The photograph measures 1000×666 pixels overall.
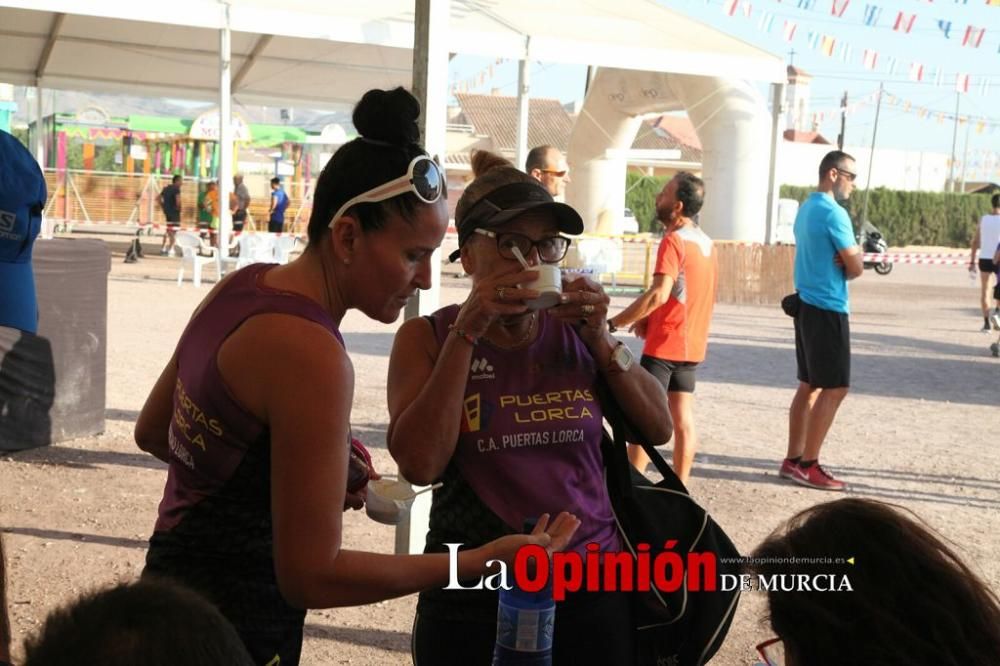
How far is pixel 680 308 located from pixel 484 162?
11.5ft

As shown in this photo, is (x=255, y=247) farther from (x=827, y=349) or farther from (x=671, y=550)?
(x=671, y=550)

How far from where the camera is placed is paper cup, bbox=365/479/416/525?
7.81ft

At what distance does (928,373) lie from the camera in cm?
1296

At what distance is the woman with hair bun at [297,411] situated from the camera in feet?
6.02

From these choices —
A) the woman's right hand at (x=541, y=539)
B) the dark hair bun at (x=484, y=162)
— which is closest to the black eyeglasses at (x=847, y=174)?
the dark hair bun at (x=484, y=162)

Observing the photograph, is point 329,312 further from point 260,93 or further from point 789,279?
point 260,93

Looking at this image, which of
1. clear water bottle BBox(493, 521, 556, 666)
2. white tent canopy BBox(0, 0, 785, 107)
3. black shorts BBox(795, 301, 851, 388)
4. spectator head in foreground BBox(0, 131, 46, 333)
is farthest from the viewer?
white tent canopy BBox(0, 0, 785, 107)

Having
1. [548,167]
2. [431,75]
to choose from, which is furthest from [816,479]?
[431,75]

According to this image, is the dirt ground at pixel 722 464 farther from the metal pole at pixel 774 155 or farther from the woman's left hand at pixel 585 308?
the metal pole at pixel 774 155

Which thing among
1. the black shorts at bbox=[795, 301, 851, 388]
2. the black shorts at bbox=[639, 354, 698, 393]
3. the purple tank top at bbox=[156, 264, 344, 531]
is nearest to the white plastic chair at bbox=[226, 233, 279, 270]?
the black shorts at bbox=[795, 301, 851, 388]

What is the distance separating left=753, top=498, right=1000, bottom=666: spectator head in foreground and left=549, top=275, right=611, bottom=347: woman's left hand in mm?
976

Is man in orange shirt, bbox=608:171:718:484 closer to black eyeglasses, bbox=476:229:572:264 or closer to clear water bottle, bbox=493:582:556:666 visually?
black eyeglasses, bbox=476:229:572:264

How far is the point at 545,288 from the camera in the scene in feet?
8.36

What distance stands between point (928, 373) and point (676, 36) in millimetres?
6677
